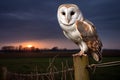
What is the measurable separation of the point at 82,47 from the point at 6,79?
6.77 ft

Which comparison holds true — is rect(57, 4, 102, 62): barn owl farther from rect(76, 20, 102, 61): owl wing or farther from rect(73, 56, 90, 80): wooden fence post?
rect(73, 56, 90, 80): wooden fence post

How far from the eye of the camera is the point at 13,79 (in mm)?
4816

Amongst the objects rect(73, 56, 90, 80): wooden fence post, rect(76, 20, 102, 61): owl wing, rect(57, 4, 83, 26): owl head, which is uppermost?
rect(57, 4, 83, 26): owl head

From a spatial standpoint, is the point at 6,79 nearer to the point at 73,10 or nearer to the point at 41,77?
the point at 41,77

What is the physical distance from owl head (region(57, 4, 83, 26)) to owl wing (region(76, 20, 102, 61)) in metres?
0.08

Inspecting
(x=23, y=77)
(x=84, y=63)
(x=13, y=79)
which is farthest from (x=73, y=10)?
(x=13, y=79)

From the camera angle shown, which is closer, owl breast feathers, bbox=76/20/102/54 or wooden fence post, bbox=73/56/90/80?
wooden fence post, bbox=73/56/90/80

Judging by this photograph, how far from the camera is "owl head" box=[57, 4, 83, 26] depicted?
3.29m

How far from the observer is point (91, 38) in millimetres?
3475

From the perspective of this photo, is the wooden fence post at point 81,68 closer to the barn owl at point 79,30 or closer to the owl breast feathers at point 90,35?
the barn owl at point 79,30

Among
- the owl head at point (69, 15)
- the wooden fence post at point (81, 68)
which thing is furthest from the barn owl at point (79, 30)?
the wooden fence post at point (81, 68)

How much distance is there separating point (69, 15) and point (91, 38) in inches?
17.3

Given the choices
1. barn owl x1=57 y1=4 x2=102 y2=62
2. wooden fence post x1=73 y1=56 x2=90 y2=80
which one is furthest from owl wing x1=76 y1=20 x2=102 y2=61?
wooden fence post x1=73 y1=56 x2=90 y2=80

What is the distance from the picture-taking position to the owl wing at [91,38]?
133 inches
